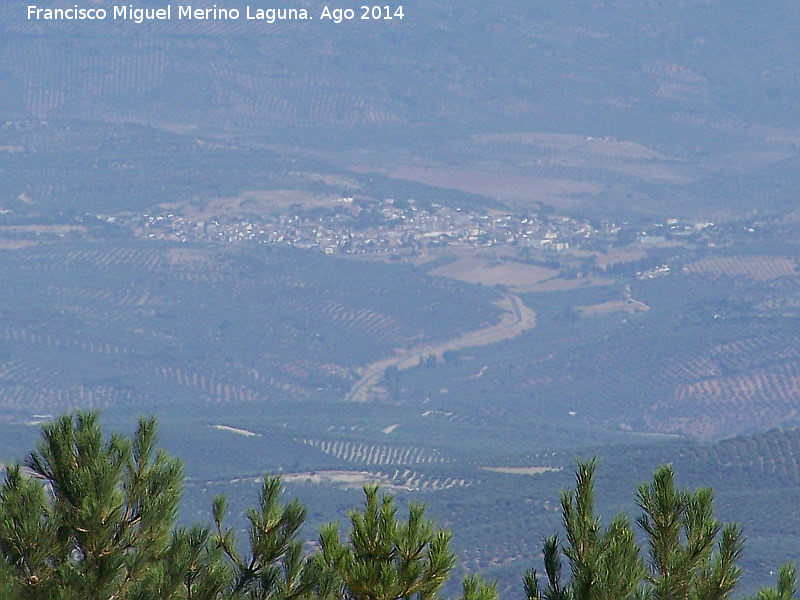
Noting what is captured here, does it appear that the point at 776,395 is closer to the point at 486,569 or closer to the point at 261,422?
the point at 261,422

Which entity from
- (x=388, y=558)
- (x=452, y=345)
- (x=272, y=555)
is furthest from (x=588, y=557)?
(x=452, y=345)

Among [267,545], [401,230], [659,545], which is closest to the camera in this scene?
[659,545]

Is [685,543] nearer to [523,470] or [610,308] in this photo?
[523,470]

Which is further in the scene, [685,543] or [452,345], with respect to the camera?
[452,345]

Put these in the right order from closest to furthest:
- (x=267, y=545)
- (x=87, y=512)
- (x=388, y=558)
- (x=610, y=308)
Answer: (x=87, y=512)
(x=388, y=558)
(x=267, y=545)
(x=610, y=308)

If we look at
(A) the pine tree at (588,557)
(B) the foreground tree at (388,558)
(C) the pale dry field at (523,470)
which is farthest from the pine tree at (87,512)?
(C) the pale dry field at (523,470)

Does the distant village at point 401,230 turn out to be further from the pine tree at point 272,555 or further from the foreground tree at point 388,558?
the foreground tree at point 388,558

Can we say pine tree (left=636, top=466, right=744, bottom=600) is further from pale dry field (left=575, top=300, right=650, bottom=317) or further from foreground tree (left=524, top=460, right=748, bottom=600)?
pale dry field (left=575, top=300, right=650, bottom=317)
